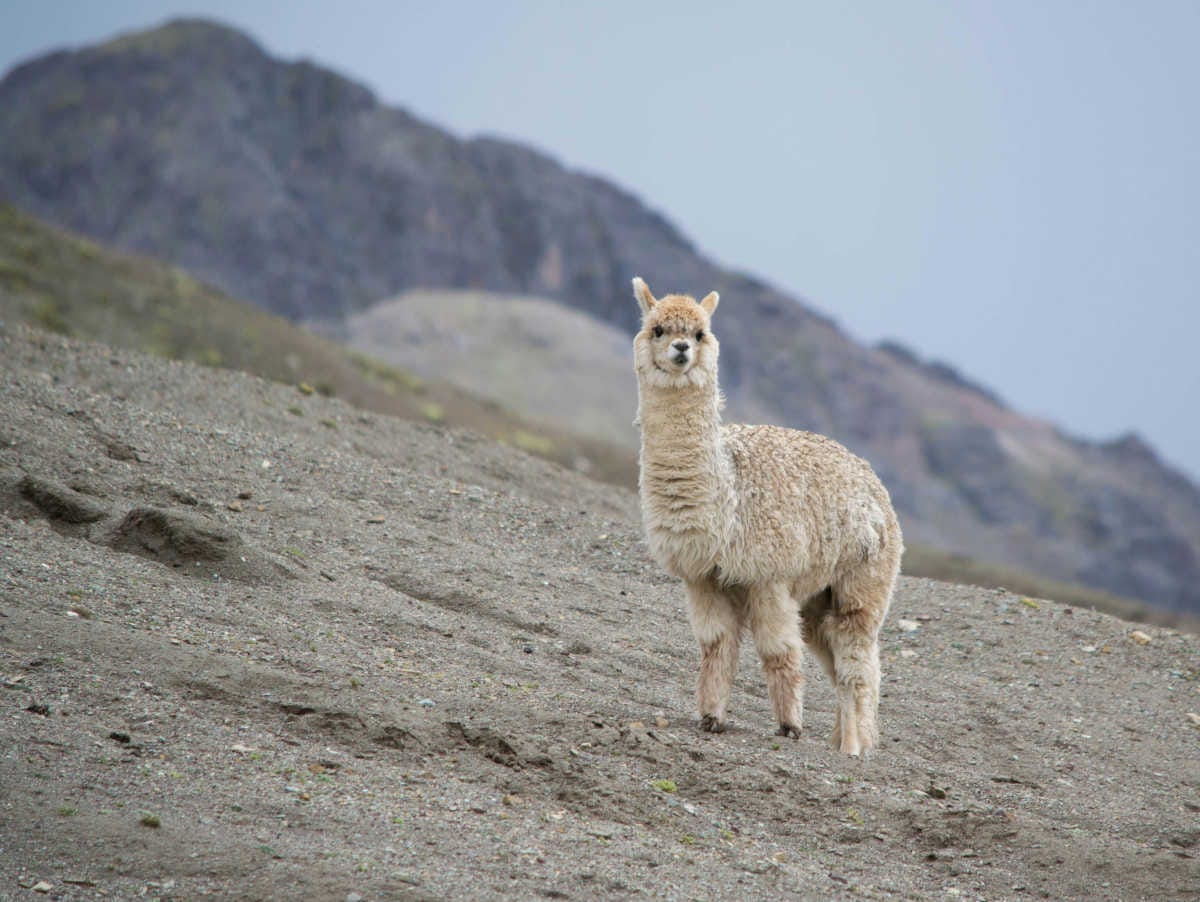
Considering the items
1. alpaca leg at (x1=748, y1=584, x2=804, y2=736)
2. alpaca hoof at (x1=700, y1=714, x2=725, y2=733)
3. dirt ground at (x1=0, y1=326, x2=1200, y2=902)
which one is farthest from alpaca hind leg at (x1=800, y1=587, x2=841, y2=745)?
alpaca hoof at (x1=700, y1=714, x2=725, y2=733)

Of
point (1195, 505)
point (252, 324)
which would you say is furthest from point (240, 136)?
point (1195, 505)

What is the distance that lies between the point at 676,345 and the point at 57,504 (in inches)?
213

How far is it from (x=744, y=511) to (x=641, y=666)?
7.99ft

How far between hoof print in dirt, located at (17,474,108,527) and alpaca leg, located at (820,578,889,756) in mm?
6079

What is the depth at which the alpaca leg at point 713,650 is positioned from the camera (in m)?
9.09

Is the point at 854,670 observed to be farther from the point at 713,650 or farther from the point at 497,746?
the point at 497,746

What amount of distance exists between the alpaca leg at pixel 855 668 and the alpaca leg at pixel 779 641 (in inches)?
23.2

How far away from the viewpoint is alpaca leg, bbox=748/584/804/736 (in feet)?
29.7

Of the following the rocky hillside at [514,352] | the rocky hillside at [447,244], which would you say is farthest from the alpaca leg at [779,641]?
the rocky hillside at [447,244]

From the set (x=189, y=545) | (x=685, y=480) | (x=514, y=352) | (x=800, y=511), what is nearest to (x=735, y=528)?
(x=685, y=480)

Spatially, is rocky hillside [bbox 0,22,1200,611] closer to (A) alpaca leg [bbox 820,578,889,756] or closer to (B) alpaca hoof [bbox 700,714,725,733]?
(A) alpaca leg [bbox 820,578,889,756]

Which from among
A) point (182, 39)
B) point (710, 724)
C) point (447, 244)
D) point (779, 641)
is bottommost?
point (710, 724)

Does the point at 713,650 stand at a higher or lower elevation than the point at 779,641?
lower

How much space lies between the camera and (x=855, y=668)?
384 inches
